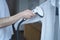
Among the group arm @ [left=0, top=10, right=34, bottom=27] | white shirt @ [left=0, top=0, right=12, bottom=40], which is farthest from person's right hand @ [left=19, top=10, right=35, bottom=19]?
white shirt @ [left=0, top=0, right=12, bottom=40]

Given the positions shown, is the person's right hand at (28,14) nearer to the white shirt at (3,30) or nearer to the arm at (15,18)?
the arm at (15,18)

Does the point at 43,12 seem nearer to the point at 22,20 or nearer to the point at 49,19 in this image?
the point at 49,19

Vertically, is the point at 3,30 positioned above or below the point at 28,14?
below

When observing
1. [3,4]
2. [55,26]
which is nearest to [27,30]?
[3,4]

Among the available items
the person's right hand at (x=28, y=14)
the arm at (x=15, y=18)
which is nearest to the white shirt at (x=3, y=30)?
the arm at (x=15, y=18)

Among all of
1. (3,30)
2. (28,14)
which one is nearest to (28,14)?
(28,14)

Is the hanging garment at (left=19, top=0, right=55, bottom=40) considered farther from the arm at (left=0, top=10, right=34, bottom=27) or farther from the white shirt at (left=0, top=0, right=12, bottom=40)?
the white shirt at (left=0, top=0, right=12, bottom=40)

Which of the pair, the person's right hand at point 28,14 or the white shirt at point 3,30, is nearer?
the person's right hand at point 28,14

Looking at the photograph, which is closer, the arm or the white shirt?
the arm

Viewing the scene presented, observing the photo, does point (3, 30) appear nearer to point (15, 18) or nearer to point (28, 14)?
point (15, 18)

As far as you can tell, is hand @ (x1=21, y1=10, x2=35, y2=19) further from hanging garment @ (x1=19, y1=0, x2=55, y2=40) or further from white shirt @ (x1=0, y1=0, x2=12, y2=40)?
white shirt @ (x1=0, y1=0, x2=12, y2=40)

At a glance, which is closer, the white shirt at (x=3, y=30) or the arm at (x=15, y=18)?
the arm at (x=15, y=18)

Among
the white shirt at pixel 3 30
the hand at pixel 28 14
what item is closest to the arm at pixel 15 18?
the hand at pixel 28 14

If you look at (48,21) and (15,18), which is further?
(15,18)
